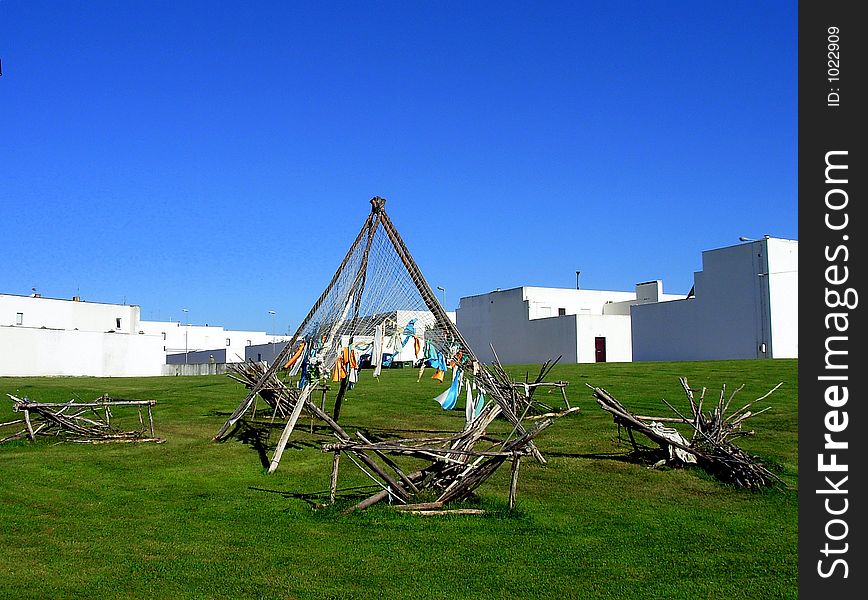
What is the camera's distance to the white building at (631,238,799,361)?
140ft

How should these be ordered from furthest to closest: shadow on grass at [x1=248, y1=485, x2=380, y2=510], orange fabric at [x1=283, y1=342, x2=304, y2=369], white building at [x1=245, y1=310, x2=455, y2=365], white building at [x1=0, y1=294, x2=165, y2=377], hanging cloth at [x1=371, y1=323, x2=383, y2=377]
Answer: white building at [x1=0, y1=294, x2=165, y2=377]
orange fabric at [x1=283, y1=342, x2=304, y2=369]
hanging cloth at [x1=371, y1=323, x2=383, y2=377]
white building at [x1=245, y1=310, x2=455, y2=365]
shadow on grass at [x1=248, y1=485, x2=380, y2=510]

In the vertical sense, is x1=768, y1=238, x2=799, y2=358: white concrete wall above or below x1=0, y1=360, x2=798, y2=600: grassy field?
above

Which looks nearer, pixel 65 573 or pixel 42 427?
pixel 65 573

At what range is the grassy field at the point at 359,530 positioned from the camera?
830 cm

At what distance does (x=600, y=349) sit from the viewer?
53.3 metres

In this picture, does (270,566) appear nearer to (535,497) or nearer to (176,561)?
(176,561)

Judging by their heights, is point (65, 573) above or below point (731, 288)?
below

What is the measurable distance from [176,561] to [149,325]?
8814 cm

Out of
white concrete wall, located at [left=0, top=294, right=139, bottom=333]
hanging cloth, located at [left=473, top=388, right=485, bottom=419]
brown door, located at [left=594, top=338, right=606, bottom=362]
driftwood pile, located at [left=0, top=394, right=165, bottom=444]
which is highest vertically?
white concrete wall, located at [left=0, top=294, right=139, bottom=333]

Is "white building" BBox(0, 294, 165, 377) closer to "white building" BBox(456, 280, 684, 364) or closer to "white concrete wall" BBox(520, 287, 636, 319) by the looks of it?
"white building" BBox(456, 280, 684, 364)

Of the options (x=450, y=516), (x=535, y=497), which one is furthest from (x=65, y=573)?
(x=535, y=497)

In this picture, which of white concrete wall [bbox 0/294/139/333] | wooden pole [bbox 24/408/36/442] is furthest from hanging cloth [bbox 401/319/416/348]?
white concrete wall [bbox 0/294/139/333]

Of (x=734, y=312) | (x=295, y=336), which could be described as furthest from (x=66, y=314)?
(x=295, y=336)
